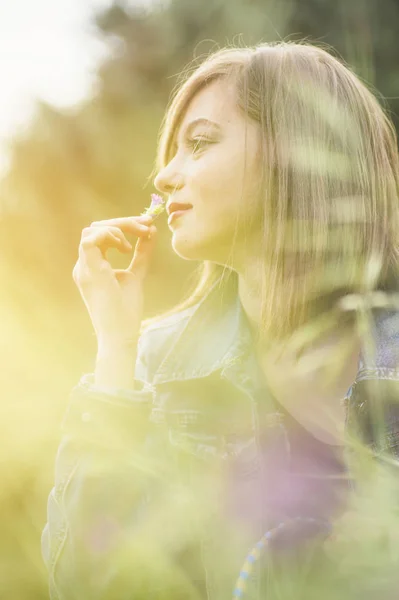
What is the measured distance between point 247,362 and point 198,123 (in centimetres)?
50

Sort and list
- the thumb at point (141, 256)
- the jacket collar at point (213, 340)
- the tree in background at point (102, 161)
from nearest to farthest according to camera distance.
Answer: the thumb at point (141, 256) → the jacket collar at point (213, 340) → the tree in background at point (102, 161)

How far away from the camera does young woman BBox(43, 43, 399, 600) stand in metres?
1.04

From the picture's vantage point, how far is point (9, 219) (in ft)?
6.07

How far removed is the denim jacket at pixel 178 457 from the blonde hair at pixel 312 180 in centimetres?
13

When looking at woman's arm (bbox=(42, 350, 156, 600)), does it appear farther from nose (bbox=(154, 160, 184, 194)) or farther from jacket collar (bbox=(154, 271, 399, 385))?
nose (bbox=(154, 160, 184, 194))

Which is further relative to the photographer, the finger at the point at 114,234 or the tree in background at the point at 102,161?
the tree in background at the point at 102,161

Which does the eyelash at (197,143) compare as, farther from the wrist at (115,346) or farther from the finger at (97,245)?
→ the wrist at (115,346)

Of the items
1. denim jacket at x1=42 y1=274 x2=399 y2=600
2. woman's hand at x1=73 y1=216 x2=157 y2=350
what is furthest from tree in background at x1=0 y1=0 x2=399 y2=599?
woman's hand at x1=73 y1=216 x2=157 y2=350

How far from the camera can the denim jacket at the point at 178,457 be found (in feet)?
3.40

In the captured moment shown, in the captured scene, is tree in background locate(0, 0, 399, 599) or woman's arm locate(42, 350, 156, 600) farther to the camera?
tree in background locate(0, 0, 399, 599)

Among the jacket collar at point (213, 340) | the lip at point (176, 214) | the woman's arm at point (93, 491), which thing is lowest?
the woman's arm at point (93, 491)

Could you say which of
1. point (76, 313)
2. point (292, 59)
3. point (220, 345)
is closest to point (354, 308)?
point (220, 345)

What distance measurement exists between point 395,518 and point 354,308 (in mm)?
381

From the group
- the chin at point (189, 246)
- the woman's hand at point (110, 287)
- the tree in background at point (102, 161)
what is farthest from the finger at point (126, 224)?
the tree in background at point (102, 161)
